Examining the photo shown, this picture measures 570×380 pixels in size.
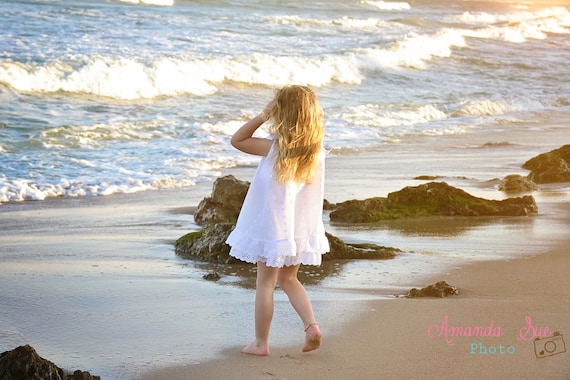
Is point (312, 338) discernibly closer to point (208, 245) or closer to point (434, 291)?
point (434, 291)

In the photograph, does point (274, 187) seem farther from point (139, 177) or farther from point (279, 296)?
point (139, 177)

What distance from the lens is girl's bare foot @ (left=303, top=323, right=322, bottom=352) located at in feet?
14.5

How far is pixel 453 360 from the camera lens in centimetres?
430

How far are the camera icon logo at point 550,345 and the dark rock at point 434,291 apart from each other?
0.95 meters

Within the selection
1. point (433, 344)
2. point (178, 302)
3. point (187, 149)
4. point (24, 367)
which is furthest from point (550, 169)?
point (24, 367)

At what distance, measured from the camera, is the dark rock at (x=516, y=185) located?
33.8 feet

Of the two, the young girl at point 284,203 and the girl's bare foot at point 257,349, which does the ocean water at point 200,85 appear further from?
the girl's bare foot at point 257,349

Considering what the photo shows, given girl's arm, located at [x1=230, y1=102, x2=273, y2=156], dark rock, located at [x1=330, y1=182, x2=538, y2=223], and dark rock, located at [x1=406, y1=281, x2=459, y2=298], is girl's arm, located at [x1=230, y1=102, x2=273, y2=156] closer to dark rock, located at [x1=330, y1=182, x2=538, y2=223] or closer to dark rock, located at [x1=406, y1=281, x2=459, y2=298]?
dark rock, located at [x1=406, y1=281, x2=459, y2=298]

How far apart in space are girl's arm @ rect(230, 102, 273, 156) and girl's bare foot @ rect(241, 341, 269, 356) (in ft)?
3.03

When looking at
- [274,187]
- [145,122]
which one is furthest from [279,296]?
[145,122]

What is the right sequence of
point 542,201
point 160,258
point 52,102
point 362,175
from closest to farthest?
point 160,258
point 542,201
point 362,175
point 52,102

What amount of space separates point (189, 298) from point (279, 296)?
53cm

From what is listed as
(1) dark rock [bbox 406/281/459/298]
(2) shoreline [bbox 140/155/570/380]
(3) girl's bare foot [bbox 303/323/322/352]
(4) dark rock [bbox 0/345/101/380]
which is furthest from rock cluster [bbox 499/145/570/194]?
(4) dark rock [bbox 0/345/101/380]

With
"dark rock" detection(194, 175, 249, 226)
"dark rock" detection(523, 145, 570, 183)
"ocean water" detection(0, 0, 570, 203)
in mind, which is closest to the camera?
"dark rock" detection(194, 175, 249, 226)
